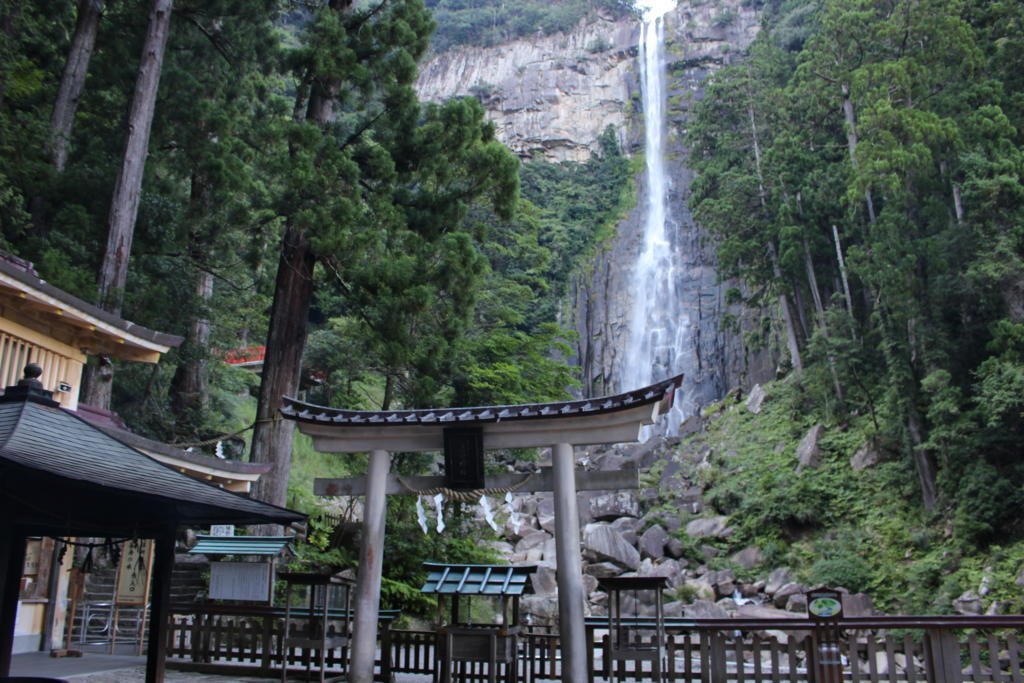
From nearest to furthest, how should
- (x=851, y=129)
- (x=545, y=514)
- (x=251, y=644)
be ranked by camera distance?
(x=251, y=644) → (x=851, y=129) → (x=545, y=514)

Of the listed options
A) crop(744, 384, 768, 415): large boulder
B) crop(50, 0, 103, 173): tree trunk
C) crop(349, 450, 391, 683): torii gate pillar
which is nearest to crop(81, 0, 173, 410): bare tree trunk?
crop(50, 0, 103, 173): tree trunk

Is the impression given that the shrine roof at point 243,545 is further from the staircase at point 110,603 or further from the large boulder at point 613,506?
the large boulder at point 613,506

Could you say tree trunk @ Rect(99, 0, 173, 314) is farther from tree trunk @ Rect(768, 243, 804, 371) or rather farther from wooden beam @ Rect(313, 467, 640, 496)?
tree trunk @ Rect(768, 243, 804, 371)

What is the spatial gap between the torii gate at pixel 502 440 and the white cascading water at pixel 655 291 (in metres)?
24.2

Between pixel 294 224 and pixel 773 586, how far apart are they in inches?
505

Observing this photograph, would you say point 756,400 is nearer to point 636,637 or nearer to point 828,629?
point 636,637

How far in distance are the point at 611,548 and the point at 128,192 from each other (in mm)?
12718

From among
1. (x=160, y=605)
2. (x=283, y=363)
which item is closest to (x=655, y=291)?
(x=283, y=363)

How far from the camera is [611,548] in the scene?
18031 millimetres

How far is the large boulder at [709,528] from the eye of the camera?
19.9 metres

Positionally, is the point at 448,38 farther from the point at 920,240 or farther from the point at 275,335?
the point at 275,335

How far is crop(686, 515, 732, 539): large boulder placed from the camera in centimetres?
1994

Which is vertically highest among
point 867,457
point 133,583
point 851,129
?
point 851,129

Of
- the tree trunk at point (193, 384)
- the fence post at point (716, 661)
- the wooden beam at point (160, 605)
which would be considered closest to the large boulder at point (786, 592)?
the fence post at point (716, 661)
